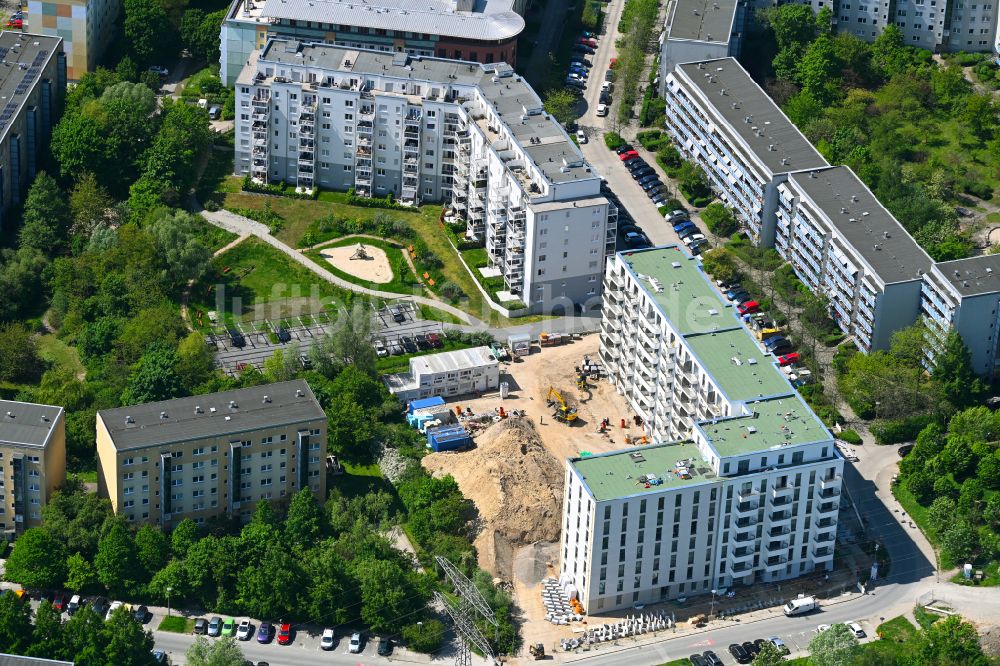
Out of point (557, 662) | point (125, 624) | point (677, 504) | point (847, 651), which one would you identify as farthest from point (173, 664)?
point (847, 651)

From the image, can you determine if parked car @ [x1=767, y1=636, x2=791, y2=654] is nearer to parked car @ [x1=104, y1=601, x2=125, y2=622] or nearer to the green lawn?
the green lawn

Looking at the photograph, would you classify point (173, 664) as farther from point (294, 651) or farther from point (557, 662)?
point (557, 662)

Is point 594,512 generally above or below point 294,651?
above

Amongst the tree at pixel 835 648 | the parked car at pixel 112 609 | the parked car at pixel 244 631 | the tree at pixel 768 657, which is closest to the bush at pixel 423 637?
the parked car at pixel 244 631

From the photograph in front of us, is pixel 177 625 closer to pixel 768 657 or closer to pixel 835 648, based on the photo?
pixel 768 657

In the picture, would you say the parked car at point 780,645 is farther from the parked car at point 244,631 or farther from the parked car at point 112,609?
the parked car at point 112,609

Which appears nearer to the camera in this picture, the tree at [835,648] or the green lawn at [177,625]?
the tree at [835,648]
